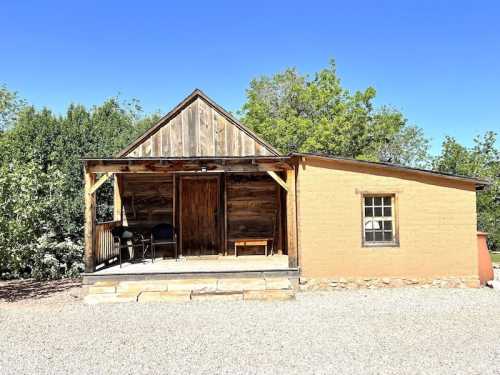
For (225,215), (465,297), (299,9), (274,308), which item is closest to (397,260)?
(465,297)

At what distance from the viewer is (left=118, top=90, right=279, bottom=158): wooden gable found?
10.9 meters

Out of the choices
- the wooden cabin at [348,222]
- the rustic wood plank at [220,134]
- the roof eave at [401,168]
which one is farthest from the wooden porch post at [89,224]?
the roof eave at [401,168]

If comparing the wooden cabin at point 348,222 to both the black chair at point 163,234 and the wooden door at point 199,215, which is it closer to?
the black chair at point 163,234

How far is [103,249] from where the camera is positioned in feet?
32.9

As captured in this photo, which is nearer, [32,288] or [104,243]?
[104,243]

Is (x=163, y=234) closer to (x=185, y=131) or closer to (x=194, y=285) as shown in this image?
(x=194, y=285)

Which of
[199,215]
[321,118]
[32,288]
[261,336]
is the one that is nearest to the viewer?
[261,336]


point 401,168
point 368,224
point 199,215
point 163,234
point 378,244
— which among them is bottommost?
point 378,244

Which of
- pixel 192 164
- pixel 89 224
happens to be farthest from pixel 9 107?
pixel 192 164

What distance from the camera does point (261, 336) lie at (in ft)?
19.4

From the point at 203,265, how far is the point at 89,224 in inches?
113

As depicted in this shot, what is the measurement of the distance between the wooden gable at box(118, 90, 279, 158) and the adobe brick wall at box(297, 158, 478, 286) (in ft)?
6.84

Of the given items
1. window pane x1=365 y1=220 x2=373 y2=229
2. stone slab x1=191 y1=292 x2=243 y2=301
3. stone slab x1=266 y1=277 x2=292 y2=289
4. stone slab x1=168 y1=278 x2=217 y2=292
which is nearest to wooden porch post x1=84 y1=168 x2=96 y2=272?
stone slab x1=168 y1=278 x2=217 y2=292

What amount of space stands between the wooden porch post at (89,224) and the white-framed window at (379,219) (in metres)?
6.31
